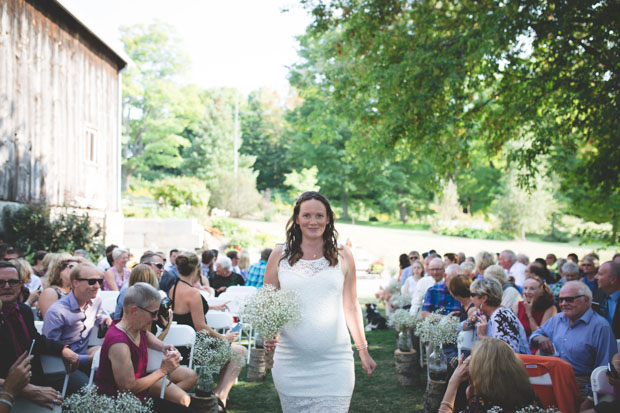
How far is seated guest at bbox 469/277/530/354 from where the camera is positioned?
14.1ft

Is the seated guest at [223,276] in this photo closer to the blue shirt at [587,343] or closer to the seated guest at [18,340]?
the seated guest at [18,340]

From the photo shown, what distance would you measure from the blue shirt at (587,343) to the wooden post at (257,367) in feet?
13.2

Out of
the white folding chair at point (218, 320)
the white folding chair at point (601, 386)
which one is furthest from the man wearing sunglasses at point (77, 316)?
the white folding chair at point (601, 386)

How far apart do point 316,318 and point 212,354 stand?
1.56 metres

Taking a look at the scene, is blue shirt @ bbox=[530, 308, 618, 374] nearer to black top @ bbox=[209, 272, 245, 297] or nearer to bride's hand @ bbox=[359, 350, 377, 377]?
bride's hand @ bbox=[359, 350, 377, 377]

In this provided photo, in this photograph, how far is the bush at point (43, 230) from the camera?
1147 centimetres

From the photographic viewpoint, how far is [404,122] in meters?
9.55

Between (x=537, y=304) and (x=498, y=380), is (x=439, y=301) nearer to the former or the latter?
(x=537, y=304)

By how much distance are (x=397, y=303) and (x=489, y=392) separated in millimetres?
6051

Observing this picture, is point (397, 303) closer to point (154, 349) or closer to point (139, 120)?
point (154, 349)

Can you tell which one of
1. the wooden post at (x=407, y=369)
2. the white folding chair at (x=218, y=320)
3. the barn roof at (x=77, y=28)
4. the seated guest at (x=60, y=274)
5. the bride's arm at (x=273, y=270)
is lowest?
the wooden post at (x=407, y=369)

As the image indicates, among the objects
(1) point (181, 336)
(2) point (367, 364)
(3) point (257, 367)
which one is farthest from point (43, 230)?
(2) point (367, 364)

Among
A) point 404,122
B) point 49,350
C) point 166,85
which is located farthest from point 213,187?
point 49,350

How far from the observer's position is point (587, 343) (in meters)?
4.34
